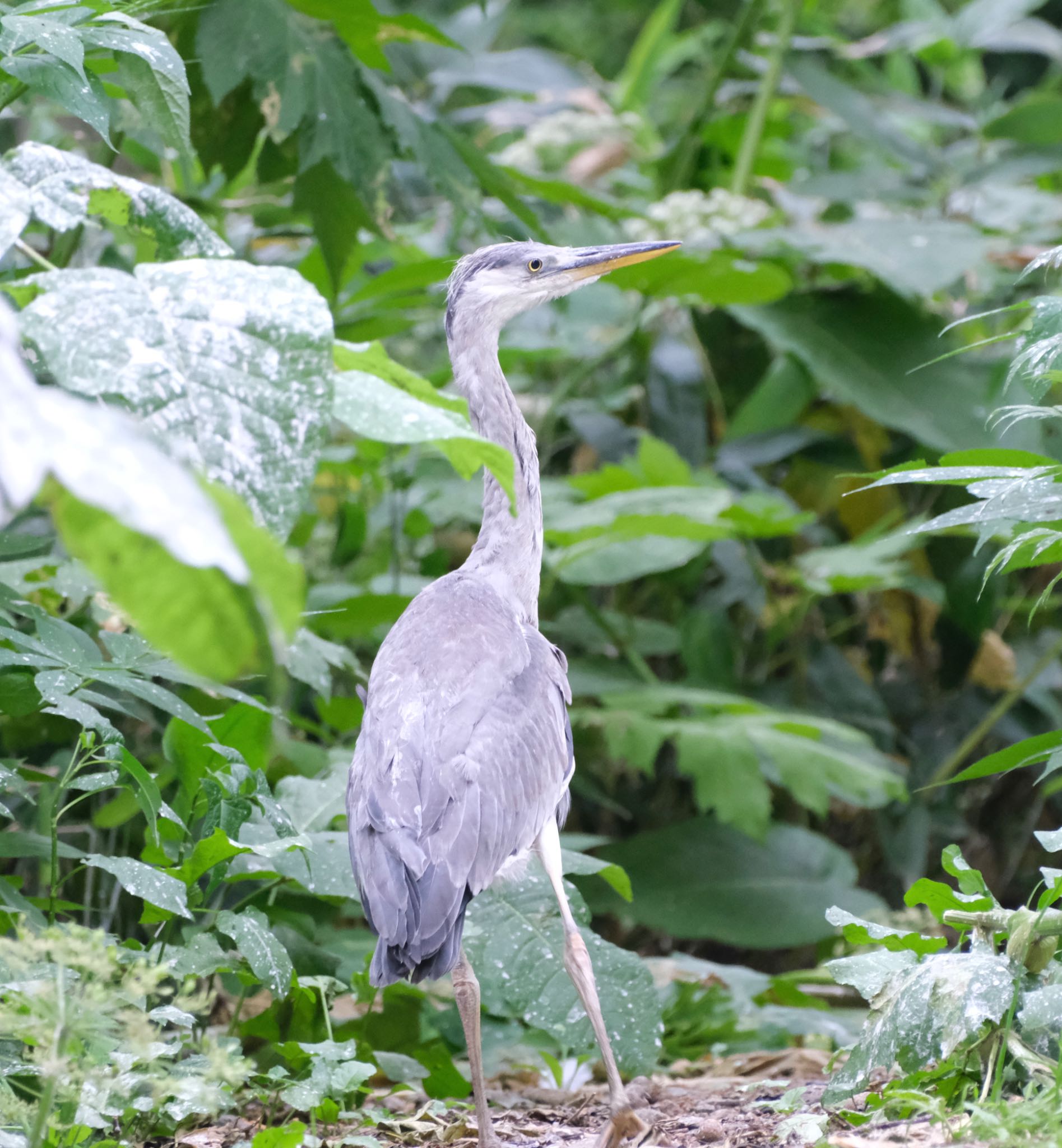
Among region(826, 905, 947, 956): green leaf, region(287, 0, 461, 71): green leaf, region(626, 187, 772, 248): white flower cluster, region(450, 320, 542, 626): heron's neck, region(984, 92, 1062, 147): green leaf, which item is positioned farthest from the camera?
region(984, 92, 1062, 147): green leaf

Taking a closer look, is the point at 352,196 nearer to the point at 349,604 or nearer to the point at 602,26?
the point at 349,604

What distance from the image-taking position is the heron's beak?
8.72 feet

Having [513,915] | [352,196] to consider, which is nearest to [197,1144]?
[513,915]

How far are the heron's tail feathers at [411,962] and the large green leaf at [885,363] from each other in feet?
8.74

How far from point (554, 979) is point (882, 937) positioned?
629 millimetres

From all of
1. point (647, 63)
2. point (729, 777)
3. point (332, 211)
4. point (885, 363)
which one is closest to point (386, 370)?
point (332, 211)

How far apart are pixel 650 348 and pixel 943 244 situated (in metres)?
1.12

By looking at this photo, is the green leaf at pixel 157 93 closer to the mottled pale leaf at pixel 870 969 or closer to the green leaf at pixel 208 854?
the green leaf at pixel 208 854

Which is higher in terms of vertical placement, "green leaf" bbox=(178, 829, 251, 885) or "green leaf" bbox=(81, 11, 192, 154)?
"green leaf" bbox=(81, 11, 192, 154)

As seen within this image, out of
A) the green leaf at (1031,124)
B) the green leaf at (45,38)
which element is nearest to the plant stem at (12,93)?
the green leaf at (45,38)

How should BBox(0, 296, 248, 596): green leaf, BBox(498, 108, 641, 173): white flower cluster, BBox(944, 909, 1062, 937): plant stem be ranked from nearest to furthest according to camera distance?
BBox(0, 296, 248, 596): green leaf, BBox(944, 909, 1062, 937): plant stem, BBox(498, 108, 641, 173): white flower cluster

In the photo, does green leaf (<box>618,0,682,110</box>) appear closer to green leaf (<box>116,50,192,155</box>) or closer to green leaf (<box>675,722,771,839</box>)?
green leaf (<box>675,722,771,839</box>)

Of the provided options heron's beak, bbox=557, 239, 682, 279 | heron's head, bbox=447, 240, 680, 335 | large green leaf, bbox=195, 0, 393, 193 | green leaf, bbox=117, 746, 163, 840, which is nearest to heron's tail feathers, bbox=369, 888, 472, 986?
green leaf, bbox=117, 746, 163, 840

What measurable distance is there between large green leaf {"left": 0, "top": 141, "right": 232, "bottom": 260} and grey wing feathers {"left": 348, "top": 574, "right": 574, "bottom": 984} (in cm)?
86
